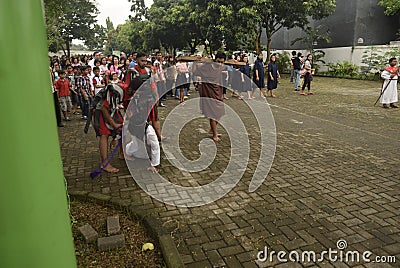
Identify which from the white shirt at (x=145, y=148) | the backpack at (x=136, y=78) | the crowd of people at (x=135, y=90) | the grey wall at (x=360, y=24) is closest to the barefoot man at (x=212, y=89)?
the crowd of people at (x=135, y=90)

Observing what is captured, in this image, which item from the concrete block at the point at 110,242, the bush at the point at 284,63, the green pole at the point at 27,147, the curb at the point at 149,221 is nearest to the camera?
the green pole at the point at 27,147

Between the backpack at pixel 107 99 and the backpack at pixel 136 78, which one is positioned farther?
the backpack at pixel 136 78

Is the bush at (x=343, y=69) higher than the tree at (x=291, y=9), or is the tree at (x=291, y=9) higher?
the tree at (x=291, y=9)

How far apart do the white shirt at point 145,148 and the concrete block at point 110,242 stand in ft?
5.69

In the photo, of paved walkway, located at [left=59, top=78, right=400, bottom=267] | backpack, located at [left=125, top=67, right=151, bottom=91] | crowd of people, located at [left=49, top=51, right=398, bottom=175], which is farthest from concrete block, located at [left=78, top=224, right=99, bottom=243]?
backpack, located at [left=125, top=67, right=151, bottom=91]

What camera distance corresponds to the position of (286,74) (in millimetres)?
23016

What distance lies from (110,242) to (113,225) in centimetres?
26

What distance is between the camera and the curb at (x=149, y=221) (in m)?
2.57

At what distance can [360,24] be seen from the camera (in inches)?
747

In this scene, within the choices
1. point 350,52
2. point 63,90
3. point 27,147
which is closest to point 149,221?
point 27,147

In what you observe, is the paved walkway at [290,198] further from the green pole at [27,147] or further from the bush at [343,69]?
the bush at [343,69]

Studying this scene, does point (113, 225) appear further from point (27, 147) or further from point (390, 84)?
point (390, 84)

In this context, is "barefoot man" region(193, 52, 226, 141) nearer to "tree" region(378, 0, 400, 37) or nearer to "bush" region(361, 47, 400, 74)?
"bush" region(361, 47, 400, 74)

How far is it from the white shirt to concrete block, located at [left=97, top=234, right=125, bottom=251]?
173 centimetres
